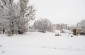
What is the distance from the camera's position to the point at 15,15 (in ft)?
72.2

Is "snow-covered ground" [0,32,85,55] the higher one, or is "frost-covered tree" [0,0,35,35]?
"frost-covered tree" [0,0,35,35]

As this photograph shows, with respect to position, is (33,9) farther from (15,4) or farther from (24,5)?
(15,4)

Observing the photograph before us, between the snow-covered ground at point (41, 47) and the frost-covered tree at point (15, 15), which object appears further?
the frost-covered tree at point (15, 15)

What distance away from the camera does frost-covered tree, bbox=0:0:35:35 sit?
72.3ft

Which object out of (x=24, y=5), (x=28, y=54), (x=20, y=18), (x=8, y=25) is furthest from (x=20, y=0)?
(x=28, y=54)

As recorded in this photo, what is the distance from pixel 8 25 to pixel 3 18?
6.26 ft

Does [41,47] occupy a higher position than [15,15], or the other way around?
[15,15]

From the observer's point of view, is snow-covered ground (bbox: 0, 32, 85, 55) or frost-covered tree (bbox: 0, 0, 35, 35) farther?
frost-covered tree (bbox: 0, 0, 35, 35)

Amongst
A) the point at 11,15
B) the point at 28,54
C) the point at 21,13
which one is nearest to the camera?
the point at 28,54

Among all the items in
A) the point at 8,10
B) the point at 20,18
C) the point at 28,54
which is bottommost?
the point at 28,54

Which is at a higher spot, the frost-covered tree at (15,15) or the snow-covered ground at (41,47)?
the frost-covered tree at (15,15)

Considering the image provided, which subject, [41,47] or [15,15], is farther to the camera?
[15,15]

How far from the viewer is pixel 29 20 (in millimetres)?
23688

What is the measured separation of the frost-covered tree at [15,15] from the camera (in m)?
22.0
